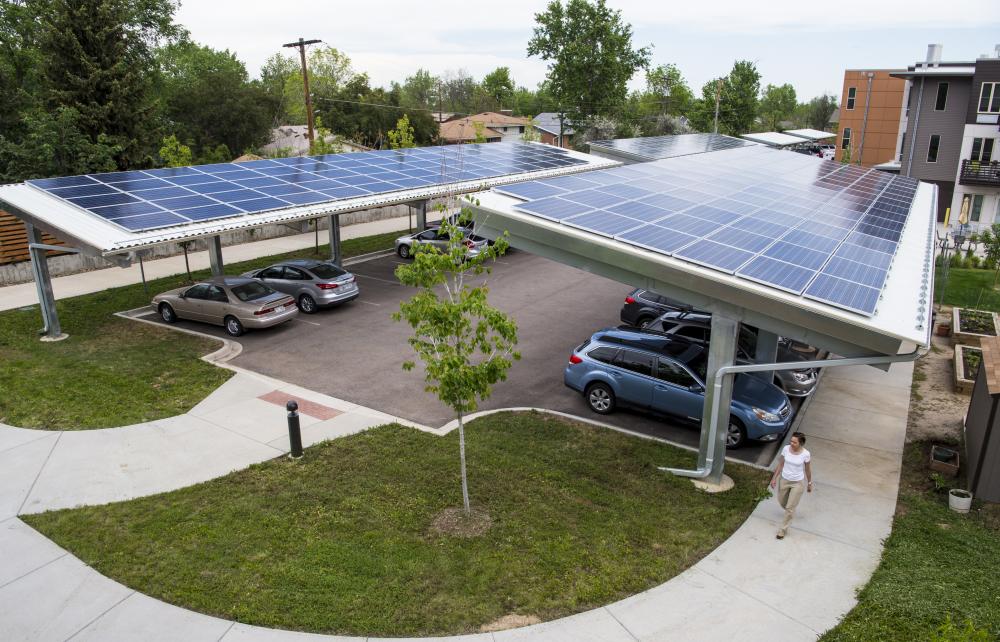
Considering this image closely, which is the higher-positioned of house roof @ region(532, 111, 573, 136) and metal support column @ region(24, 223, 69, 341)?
house roof @ region(532, 111, 573, 136)

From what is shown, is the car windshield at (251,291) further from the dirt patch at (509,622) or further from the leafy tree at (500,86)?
the leafy tree at (500,86)

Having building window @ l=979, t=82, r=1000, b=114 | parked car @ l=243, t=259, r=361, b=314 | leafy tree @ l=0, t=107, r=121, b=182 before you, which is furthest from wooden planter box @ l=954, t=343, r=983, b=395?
leafy tree @ l=0, t=107, r=121, b=182

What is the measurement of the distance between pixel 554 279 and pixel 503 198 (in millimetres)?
12463

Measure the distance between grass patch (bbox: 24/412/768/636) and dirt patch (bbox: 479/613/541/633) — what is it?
0.26 ft

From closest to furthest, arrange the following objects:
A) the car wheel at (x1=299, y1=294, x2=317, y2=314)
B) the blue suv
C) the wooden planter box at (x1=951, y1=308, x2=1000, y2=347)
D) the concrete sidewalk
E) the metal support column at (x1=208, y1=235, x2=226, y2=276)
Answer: the blue suv < the wooden planter box at (x1=951, y1=308, x2=1000, y2=347) < the car wheel at (x1=299, y1=294, x2=317, y2=314) < the metal support column at (x1=208, y1=235, x2=226, y2=276) < the concrete sidewalk

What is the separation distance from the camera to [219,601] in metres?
7.90

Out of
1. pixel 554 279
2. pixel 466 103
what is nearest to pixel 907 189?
pixel 554 279

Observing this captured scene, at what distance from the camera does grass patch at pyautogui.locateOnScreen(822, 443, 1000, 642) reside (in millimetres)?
7641

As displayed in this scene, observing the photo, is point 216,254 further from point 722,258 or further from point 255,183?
point 722,258

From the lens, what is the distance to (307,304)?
20047 mm

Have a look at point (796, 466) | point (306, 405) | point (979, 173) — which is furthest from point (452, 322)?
point (979, 173)

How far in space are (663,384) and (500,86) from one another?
428 ft

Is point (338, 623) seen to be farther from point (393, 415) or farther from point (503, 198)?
point (503, 198)

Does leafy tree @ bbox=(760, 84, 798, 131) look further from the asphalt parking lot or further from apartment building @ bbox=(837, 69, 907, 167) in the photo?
the asphalt parking lot
